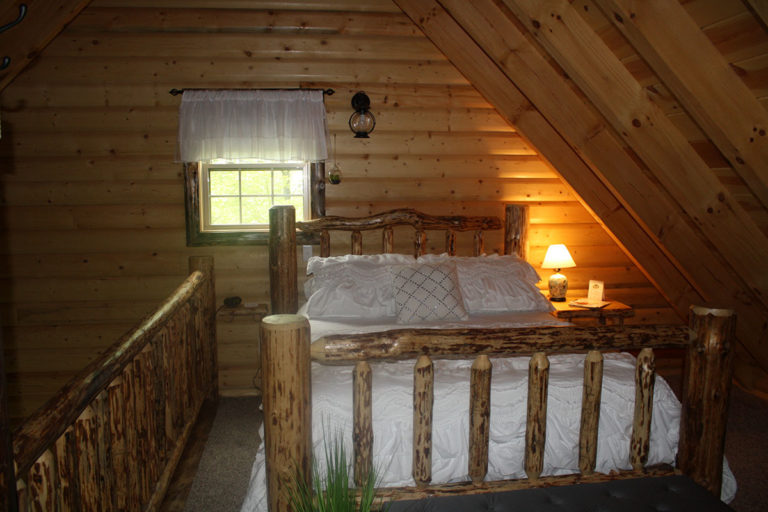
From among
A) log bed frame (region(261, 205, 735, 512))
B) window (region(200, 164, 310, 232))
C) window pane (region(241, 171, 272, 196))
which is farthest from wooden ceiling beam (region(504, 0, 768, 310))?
window pane (region(241, 171, 272, 196))

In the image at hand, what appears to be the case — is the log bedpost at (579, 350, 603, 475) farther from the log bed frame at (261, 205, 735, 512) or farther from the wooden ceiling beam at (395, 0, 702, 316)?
the wooden ceiling beam at (395, 0, 702, 316)

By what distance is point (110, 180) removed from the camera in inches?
145

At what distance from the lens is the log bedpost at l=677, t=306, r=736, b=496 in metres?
1.93

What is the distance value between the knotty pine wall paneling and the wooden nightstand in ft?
3.08

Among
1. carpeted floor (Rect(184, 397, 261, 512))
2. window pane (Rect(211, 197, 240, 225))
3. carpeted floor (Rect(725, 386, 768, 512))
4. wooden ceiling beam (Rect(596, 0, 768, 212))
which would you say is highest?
wooden ceiling beam (Rect(596, 0, 768, 212))

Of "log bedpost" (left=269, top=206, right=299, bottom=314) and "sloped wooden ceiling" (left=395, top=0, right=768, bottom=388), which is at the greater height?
"sloped wooden ceiling" (left=395, top=0, right=768, bottom=388)

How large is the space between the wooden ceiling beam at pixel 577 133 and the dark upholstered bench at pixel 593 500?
1.58 metres

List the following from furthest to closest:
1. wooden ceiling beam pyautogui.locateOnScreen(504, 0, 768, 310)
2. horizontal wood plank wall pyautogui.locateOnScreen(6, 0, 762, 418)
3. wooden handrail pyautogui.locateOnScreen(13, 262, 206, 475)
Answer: horizontal wood plank wall pyautogui.locateOnScreen(6, 0, 762, 418)
wooden ceiling beam pyautogui.locateOnScreen(504, 0, 768, 310)
wooden handrail pyautogui.locateOnScreen(13, 262, 206, 475)

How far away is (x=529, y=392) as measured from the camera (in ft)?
6.31

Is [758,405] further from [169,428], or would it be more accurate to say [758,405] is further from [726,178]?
[169,428]

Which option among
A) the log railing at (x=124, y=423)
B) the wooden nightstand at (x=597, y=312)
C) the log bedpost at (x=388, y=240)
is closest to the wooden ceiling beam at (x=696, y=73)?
the wooden nightstand at (x=597, y=312)

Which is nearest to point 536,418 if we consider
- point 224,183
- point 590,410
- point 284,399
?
point 590,410

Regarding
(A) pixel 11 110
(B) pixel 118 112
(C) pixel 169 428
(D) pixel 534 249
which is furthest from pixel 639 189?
(A) pixel 11 110

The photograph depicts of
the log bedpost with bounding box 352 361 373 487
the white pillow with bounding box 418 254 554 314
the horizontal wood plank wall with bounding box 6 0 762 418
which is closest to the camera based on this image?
the log bedpost with bounding box 352 361 373 487
